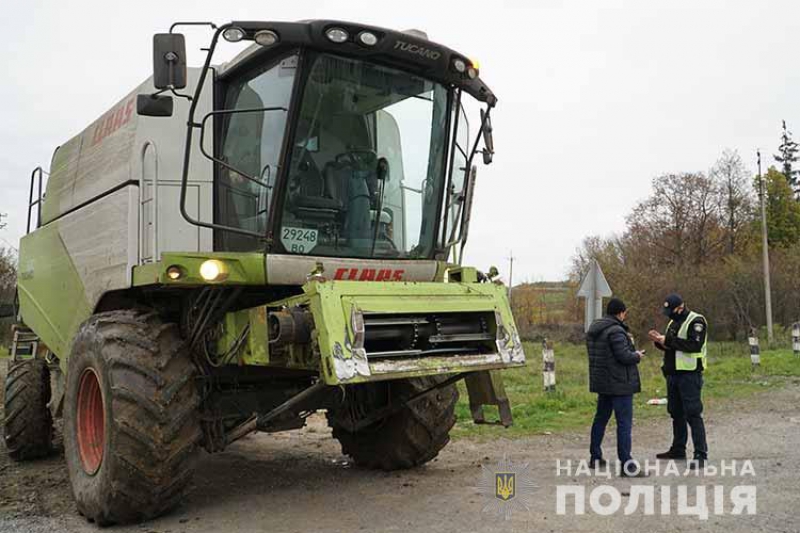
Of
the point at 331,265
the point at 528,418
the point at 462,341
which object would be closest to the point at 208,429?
the point at 331,265

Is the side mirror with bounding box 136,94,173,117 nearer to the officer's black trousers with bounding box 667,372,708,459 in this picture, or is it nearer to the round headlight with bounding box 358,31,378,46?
the round headlight with bounding box 358,31,378,46

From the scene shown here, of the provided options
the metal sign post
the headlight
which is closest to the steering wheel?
the headlight

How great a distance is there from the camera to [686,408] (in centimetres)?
742

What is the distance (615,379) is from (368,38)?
3.76 metres

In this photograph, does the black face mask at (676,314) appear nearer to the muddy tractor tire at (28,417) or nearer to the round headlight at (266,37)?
the round headlight at (266,37)

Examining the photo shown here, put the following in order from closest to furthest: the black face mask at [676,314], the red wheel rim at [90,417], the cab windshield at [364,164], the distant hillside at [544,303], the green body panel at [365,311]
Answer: the green body panel at [365,311], the cab windshield at [364,164], the red wheel rim at [90,417], the black face mask at [676,314], the distant hillside at [544,303]

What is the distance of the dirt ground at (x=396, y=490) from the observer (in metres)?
5.32

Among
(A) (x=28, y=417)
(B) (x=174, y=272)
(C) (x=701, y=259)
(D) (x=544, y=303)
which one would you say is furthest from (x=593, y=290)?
(D) (x=544, y=303)

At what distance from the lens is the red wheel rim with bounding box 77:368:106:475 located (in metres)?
6.08

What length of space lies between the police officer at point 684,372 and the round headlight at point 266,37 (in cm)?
471

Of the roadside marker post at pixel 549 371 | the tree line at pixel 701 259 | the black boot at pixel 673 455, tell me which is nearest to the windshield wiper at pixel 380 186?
the black boot at pixel 673 455

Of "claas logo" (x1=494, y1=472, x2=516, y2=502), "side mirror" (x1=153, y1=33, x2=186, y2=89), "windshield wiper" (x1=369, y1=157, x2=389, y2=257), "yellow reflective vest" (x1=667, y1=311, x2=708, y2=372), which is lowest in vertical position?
"claas logo" (x1=494, y1=472, x2=516, y2=502)

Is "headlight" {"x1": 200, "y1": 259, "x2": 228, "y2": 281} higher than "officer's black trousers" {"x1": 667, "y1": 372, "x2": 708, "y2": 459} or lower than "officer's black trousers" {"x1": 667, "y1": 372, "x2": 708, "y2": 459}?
higher

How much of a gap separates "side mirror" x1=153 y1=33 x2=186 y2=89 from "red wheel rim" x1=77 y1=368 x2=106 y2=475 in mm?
2401
